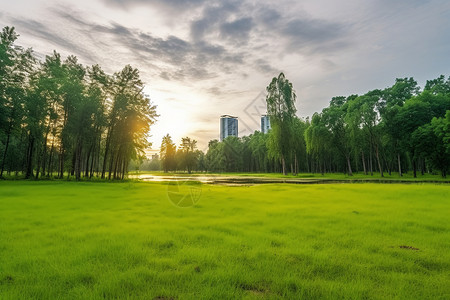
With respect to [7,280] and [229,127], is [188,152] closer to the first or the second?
[229,127]

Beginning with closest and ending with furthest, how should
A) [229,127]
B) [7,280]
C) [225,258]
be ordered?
[7,280] < [225,258] < [229,127]

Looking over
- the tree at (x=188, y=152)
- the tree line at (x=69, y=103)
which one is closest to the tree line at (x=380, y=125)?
the tree line at (x=69, y=103)

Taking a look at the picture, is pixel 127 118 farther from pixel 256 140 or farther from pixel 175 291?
pixel 256 140

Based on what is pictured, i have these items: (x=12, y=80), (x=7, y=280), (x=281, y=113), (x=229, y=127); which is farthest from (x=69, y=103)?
(x=281, y=113)

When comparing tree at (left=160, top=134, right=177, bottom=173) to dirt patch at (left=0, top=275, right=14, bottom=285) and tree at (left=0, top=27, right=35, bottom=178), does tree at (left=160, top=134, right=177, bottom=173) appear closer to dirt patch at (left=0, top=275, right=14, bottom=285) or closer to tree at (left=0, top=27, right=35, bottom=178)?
tree at (left=0, top=27, right=35, bottom=178)

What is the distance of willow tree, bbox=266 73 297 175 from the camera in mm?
52719

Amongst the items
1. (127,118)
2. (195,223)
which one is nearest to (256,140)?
(127,118)

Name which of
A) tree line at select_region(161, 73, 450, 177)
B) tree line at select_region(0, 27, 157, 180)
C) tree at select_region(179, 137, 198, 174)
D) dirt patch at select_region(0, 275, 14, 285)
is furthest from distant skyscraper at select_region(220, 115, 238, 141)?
tree at select_region(179, 137, 198, 174)

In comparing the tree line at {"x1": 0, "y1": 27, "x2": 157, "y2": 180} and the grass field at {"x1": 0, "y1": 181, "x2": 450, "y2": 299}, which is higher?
the tree line at {"x1": 0, "y1": 27, "x2": 157, "y2": 180}

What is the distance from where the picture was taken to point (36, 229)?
6.90m

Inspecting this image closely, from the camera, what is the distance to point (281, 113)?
53.5 m

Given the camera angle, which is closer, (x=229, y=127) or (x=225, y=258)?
(x=225, y=258)

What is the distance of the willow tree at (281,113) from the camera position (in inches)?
2076

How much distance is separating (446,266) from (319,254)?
2.37 metres
